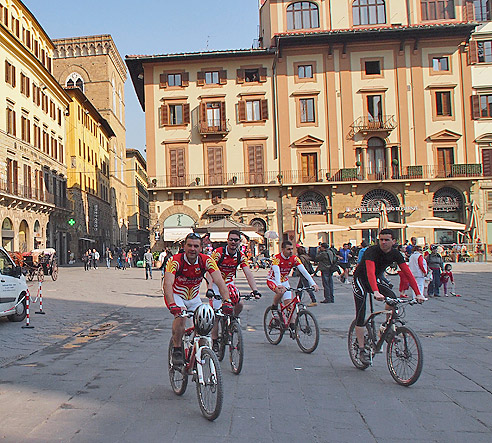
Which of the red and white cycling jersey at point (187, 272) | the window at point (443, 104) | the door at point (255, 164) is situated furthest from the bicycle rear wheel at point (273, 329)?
the window at point (443, 104)

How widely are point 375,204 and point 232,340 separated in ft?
107

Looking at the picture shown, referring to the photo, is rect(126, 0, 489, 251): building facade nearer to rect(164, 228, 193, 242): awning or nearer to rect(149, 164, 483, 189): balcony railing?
rect(149, 164, 483, 189): balcony railing

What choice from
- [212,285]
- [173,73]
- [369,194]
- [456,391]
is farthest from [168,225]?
[456,391]

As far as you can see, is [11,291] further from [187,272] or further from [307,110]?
[307,110]

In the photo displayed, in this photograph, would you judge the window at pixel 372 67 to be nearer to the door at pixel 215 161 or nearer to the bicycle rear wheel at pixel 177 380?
the door at pixel 215 161

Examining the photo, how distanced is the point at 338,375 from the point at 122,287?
16.4 metres

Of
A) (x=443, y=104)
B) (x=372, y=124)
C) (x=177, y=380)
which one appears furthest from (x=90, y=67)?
(x=177, y=380)

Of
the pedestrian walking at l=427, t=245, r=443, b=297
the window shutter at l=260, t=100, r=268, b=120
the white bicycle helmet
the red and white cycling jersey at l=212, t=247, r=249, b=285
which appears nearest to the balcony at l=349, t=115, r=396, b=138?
Result: the window shutter at l=260, t=100, r=268, b=120

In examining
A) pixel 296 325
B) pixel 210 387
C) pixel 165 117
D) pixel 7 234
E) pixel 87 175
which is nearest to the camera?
pixel 210 387

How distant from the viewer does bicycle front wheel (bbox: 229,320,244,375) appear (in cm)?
660

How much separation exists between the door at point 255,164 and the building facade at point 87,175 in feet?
52.3

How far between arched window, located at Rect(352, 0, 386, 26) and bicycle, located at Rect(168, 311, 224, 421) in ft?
124

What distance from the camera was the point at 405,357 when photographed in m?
5.93

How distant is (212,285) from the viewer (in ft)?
25.2
